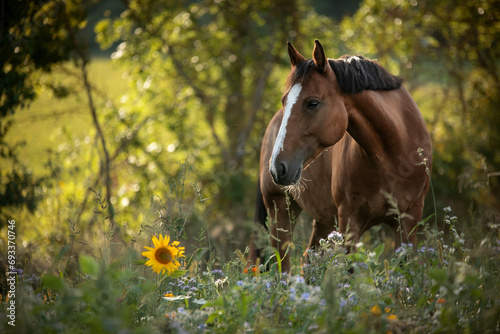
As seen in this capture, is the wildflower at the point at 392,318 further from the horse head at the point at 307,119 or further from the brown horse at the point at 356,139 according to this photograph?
the horse head at the point at 307,119

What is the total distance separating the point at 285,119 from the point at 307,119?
0.14 meters

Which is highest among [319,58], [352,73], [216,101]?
[319,58]

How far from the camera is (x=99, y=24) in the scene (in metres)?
6.55

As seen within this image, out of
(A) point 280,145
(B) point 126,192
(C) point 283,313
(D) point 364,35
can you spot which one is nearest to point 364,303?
(C) point 283,313

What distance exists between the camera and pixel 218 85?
26.7 ft

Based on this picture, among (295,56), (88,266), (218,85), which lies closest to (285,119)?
(295,56)

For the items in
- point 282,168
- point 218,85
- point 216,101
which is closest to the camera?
point 282,168

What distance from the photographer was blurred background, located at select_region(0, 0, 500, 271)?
21.5 feet

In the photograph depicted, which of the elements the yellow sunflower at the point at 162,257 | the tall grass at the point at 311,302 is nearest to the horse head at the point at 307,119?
the tall grass at the point at 311,302

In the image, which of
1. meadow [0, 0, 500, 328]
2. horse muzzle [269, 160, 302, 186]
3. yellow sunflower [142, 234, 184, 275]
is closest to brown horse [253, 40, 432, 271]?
horse muzzle [269, 160, 302, 186]

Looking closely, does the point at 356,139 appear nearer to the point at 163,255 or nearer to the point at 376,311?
the point at 376,311

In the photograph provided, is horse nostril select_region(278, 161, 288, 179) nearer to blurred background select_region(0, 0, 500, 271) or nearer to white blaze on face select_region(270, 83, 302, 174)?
white blaze on face select_region(270, 83, 302, 174)

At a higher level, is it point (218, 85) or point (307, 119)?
point (307, 119)

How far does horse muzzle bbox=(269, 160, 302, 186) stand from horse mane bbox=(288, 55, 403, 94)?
0.56 m
